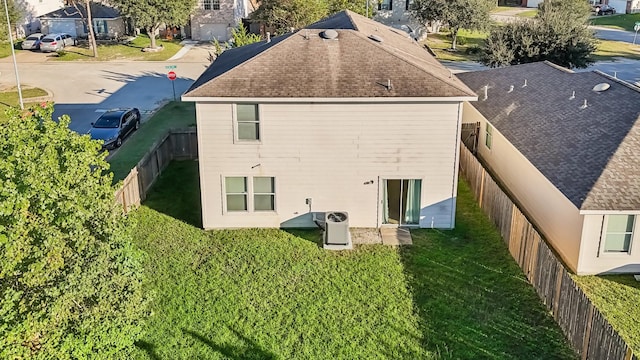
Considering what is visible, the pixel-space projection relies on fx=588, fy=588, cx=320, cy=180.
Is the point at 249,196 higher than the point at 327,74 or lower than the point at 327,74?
lower

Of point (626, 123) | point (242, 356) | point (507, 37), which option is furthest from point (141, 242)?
point (507, 37)

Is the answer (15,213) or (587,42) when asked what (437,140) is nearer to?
(15,213)

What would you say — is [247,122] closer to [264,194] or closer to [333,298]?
[264,194]

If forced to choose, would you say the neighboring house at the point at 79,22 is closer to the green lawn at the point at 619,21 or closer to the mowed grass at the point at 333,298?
the mowed grass at the point at 333,298

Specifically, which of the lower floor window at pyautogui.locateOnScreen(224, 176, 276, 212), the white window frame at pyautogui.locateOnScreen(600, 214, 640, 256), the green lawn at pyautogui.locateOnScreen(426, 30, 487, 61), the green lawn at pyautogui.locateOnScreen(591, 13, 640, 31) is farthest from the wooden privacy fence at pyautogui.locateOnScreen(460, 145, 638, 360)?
the green lawn at pyautogui.locateOnScreen(591, 13, 640, 31)

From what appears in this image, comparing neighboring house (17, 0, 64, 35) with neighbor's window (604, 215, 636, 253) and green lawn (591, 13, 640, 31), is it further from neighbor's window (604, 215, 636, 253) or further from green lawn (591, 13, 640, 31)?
green lawn (591, 13, 640, 31)

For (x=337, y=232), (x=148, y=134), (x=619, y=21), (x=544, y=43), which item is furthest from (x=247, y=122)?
(x=619, y=21)
